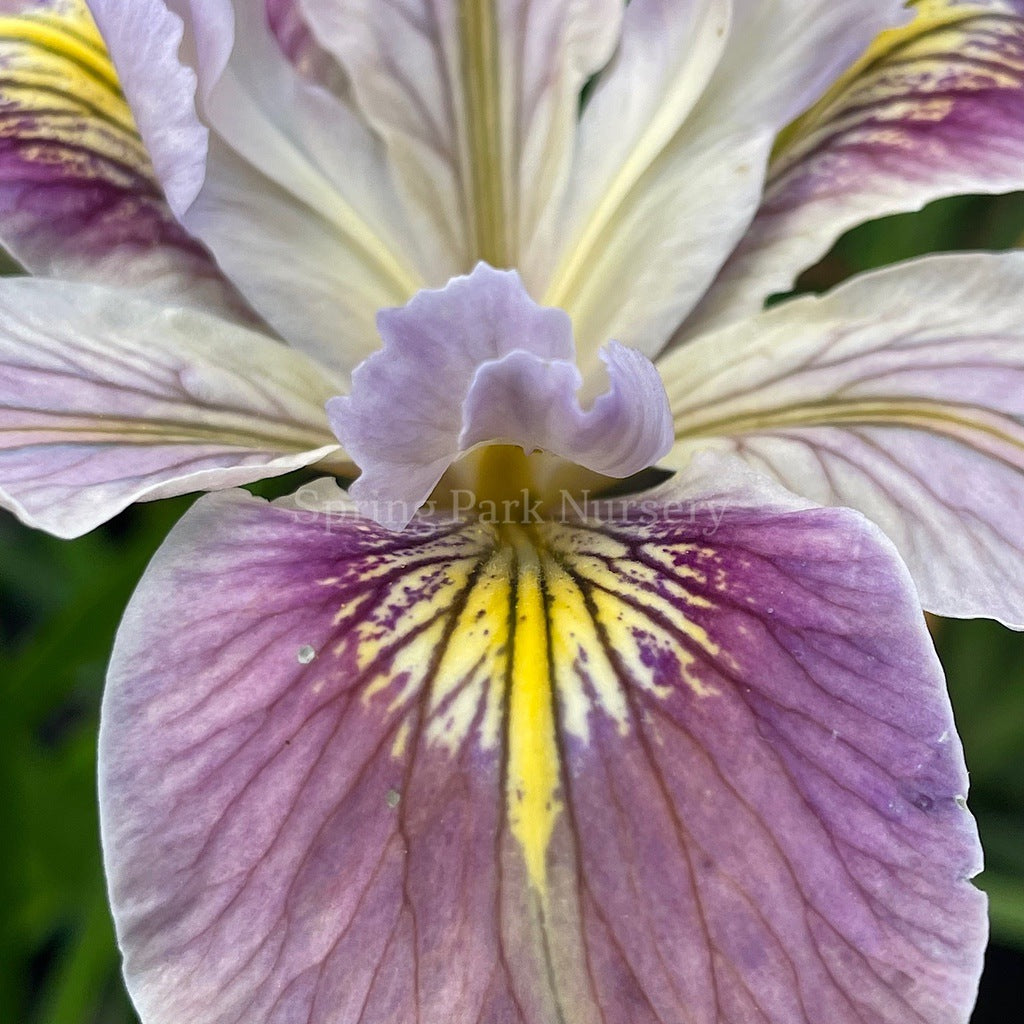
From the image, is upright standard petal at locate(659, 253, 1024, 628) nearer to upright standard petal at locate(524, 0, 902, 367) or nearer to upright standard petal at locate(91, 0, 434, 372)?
upright standard petal at locate(524, 0, 902, 367)

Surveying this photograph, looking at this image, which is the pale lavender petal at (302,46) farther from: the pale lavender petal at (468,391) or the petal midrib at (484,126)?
the pale lavender petal at (468,391)

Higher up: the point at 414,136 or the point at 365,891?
the point at 414,136

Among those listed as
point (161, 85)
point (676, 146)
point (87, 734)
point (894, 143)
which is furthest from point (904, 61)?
point (87, 734)

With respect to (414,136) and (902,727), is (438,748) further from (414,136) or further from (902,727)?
(414,136)

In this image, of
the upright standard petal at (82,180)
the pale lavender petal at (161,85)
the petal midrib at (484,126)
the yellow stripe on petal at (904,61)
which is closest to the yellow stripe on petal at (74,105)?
the upright standard petal at (82,180)

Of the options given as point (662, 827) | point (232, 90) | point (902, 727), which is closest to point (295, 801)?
point (662, 827)

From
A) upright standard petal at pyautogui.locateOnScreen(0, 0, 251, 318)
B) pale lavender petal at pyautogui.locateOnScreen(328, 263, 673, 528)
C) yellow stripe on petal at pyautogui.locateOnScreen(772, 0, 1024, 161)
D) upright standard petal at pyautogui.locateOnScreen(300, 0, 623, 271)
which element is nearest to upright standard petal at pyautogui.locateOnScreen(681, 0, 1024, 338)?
yellow stripe on petal at pyautogui.locateOnScreen(772, 0, 1024, 161)
